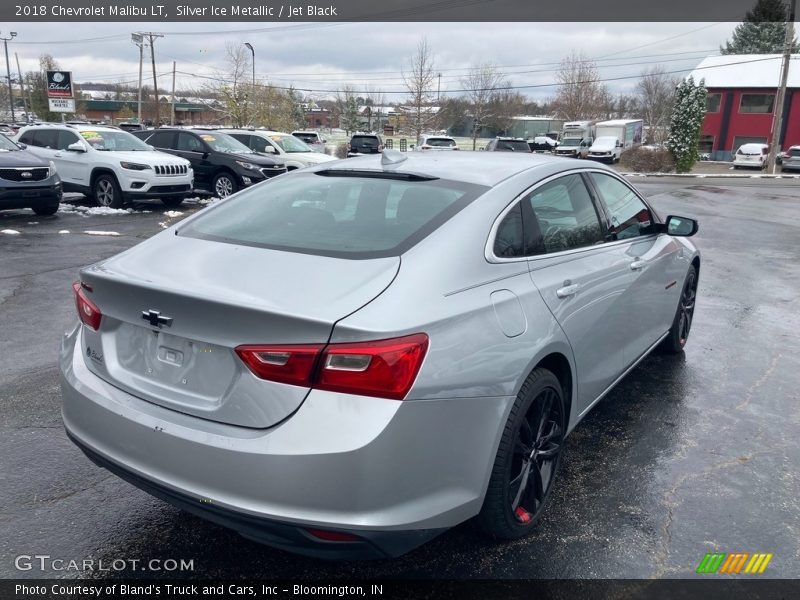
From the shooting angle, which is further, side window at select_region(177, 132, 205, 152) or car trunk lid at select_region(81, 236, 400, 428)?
side window at select_region(177, 132, 205, 152)

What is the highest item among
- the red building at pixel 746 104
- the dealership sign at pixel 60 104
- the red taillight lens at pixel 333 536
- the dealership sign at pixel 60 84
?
the red building at pixel 746 104

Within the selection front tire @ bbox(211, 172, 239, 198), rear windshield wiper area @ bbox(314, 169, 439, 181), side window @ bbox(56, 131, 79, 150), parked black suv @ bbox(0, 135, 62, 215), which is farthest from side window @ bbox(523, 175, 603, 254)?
side window @ bbox(56, 131, 79, 150)

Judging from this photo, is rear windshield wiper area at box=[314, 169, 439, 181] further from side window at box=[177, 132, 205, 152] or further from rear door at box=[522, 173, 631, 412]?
side window at box=[177, 132, 205, 152]

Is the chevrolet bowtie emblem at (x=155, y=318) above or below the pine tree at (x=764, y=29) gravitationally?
below

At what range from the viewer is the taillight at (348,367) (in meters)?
2.16

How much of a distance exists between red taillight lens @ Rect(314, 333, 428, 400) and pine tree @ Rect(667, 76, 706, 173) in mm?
38880

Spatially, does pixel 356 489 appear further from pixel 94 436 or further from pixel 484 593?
pixel 94 436

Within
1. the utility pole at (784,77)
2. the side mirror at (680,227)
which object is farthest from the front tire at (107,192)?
the utility pole at (784,77)

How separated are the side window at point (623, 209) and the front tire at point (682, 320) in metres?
1.00

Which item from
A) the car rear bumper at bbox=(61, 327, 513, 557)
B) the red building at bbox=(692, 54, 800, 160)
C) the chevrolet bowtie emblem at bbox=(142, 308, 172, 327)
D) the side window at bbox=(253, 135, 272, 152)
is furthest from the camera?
the red building at bbox=(692, 54, 800, 160)

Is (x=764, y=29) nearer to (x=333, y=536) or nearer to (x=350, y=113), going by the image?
(x=350, y=113)

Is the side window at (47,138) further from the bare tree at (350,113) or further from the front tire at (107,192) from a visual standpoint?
the bare tree at (350,113)

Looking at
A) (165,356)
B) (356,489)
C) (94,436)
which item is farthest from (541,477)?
(94,436)

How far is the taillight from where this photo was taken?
216 cm
